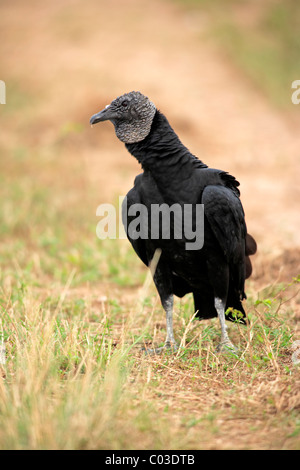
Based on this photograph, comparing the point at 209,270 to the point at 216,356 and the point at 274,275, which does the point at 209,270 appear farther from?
the point at 274,275

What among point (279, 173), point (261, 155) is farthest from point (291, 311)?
point (261, 155)

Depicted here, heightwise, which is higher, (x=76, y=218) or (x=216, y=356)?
(x=76, y=218)

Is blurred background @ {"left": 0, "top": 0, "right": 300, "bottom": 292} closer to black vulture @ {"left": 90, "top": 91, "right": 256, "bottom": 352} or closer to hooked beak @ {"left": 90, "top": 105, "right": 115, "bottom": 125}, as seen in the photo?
black vulture @ {"left": 90, "top": 91, "right": 256, "bottom": 352}

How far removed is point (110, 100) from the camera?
34.0 feet

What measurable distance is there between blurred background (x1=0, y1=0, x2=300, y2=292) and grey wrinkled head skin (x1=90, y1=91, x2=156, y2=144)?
1.90m

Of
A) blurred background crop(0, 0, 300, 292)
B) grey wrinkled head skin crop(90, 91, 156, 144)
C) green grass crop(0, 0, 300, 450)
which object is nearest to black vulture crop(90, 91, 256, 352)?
grey wrinkled head skin crop(90, 91, 156, 144)

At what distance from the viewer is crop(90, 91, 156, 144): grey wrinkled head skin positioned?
325cm

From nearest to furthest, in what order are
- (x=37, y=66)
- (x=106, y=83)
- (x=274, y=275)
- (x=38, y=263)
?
(x=274, y=275) < (x=38, y=263) < (x=106, y=83) < (x=37, y=66)

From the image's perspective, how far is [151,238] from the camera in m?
3.26

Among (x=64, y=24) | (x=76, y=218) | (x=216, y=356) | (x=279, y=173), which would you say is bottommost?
(x=216, y=356)

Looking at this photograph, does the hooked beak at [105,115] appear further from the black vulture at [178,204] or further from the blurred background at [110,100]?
the blurred background at [110,100]

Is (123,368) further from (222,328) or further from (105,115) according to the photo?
(105,115)

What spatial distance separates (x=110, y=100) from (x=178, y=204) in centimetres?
763

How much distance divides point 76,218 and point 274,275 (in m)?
2.83
